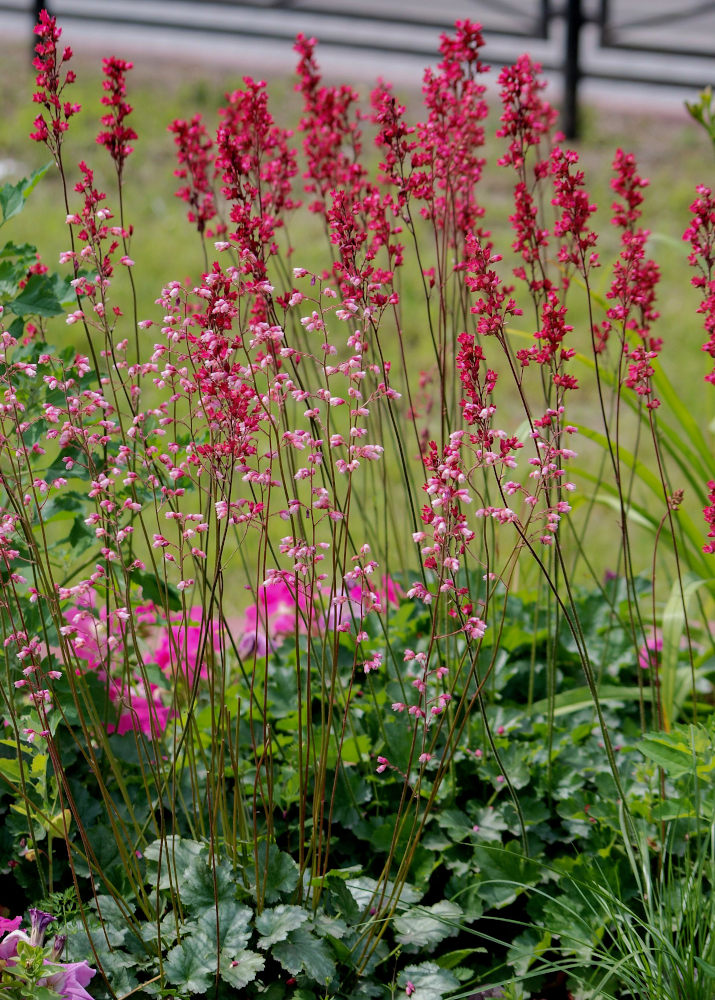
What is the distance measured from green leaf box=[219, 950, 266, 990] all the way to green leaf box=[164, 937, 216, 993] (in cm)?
2

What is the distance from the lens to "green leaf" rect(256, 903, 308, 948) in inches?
66.6

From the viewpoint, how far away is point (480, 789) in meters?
2.29

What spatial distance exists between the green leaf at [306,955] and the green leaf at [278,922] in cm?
2

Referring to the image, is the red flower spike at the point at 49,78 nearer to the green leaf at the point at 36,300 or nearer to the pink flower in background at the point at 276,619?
the green leaf at the point at 36,300

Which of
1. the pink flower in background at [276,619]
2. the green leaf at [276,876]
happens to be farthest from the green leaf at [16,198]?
the green leaf at [276,876]


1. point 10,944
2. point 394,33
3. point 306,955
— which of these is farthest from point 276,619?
point 394,33

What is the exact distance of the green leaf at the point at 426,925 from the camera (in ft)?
6.07

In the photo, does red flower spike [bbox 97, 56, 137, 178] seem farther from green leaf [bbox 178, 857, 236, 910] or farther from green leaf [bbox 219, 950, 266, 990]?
green leaf [bbox 219, 950, 266, 990]

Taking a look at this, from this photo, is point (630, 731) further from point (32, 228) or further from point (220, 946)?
point (32, 228)

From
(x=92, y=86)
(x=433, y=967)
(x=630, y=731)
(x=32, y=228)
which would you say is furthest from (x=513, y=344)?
(x=92, y=86)

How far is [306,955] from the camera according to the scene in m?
1.72

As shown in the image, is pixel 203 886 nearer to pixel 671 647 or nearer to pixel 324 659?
pixel 324 659

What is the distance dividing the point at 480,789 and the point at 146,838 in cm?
65

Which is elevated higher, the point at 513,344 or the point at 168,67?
the point at 168,67
